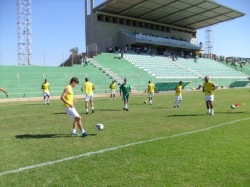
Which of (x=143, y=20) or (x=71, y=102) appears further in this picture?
(x=143, y=20)

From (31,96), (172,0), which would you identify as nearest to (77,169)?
(31,96)

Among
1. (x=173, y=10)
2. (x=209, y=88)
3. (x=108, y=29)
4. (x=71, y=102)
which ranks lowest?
(x=71, y=102)

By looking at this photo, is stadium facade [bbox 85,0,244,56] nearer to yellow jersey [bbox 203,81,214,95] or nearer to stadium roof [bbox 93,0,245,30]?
stadium roof [bbox 93,0,245,30]

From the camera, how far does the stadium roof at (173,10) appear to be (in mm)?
52719

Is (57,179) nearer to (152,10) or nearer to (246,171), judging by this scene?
(246,171)

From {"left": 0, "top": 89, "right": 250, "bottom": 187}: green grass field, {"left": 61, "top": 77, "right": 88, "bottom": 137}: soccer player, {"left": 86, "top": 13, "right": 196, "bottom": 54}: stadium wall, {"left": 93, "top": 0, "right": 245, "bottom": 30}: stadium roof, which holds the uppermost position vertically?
{"left": 93, "top": 0, "right": 245, "bottom": 30}: stadium roof

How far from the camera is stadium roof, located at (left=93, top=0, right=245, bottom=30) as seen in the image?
52719mm

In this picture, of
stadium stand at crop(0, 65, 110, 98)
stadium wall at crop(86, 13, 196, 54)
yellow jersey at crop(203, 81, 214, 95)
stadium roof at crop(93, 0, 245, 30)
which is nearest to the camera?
yellow jersey at crop(203, 81, 214, 95)

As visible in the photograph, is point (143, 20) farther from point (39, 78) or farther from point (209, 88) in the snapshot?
point (209, 88)

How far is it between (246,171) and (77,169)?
3344mm

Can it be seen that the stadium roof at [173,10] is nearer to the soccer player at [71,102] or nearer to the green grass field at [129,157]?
the soccer player at [71,102]

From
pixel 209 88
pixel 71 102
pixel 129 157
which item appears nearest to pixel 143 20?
pixel 209 88

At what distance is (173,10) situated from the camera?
5778cm

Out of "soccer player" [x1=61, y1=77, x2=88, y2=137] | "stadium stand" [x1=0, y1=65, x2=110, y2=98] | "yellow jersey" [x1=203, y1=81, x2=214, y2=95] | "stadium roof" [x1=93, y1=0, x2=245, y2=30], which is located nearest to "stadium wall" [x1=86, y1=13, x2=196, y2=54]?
"stadium roof" [x1=93, y1=0, x2=245, y2=30]
